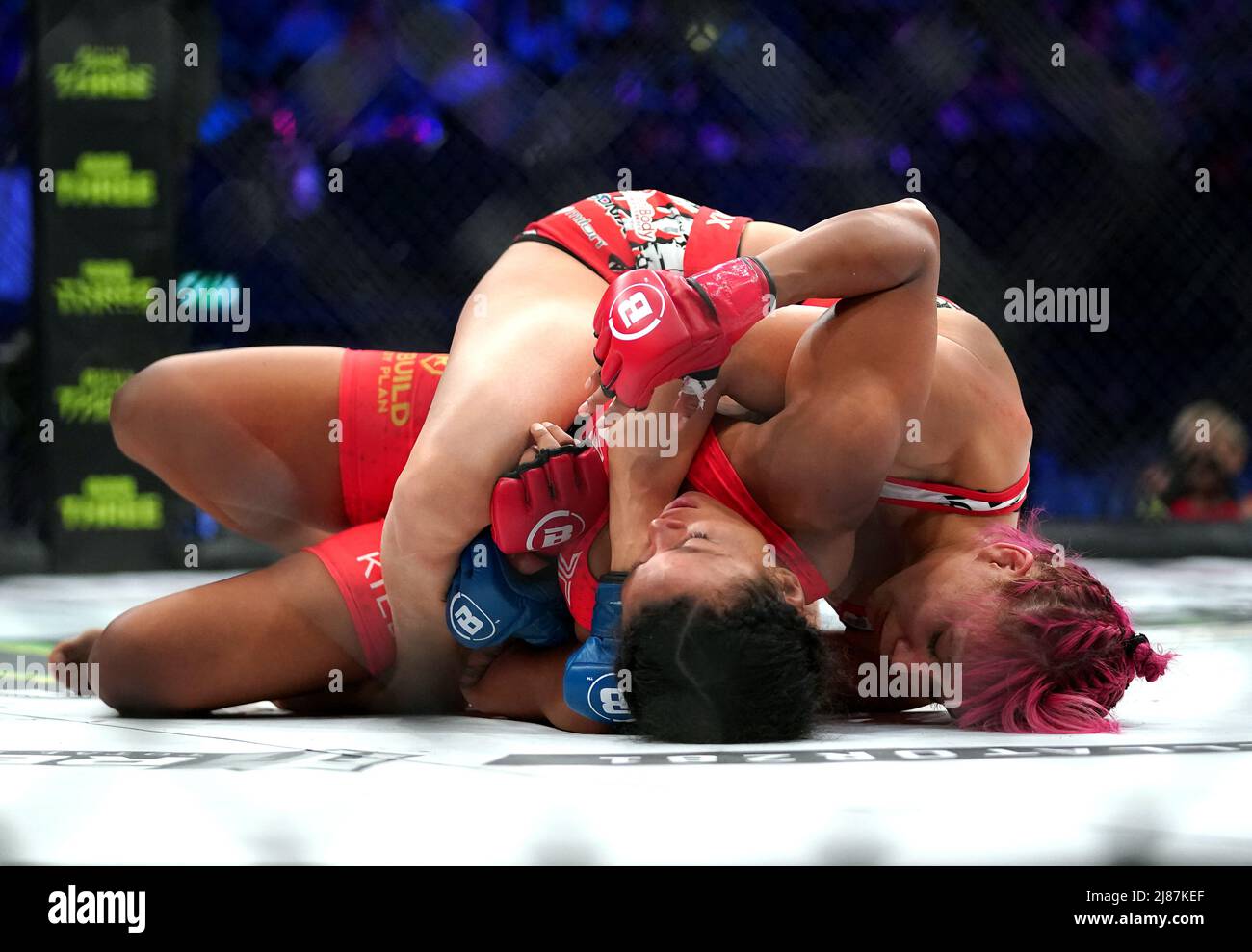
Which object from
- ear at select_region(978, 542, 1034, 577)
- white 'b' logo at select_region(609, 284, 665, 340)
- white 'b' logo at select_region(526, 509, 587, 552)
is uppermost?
white 'b' logo at select_region(609, 284, 665, 340)

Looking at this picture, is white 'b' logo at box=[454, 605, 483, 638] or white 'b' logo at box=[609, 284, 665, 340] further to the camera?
white 'b' logo at box=[454, 605, 483, 638]

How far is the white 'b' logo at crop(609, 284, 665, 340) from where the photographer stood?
119 cm

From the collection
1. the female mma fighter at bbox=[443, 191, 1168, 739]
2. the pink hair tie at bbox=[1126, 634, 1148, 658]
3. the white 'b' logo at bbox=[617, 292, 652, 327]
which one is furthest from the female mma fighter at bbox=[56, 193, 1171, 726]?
the pink hair tie at bbox=[1126, 634, 1148, 658]

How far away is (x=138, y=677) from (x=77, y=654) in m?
0.28

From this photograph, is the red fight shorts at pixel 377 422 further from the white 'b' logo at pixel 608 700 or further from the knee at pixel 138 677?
the white 'b' logo at pixel 608 700

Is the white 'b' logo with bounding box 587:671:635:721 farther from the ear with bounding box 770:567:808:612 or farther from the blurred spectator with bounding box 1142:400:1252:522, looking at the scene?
the blurred spectator with bounding box 1142:400:1252:522

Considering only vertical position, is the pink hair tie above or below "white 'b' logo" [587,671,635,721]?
above

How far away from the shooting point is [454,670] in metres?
1.52

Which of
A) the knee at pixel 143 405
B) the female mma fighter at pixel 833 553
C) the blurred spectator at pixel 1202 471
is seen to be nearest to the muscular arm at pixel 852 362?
the female mma fighter at pixel 833 553

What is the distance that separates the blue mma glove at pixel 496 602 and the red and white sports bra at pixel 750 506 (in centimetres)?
4

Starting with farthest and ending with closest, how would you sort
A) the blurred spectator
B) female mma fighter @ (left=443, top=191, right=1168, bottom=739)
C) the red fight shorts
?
the blurred spectator < the red fight shorts < female mma fighter @ (left=443, top=191, right=1168, bottom=739)

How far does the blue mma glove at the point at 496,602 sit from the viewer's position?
1.39 metres
